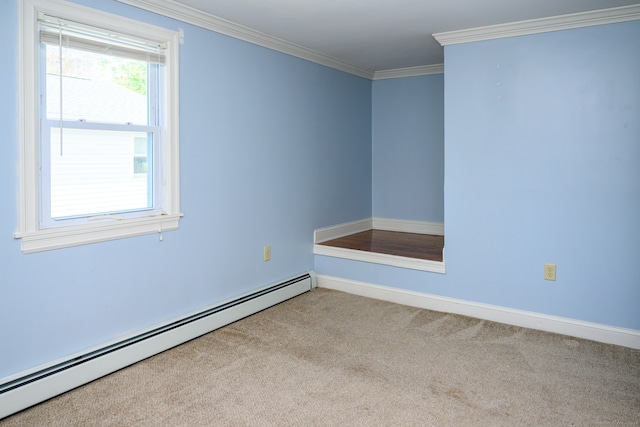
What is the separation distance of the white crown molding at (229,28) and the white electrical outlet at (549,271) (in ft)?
8.72

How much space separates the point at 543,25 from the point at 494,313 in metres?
2.13

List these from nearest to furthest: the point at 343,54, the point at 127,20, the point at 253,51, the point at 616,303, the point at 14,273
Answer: the point at 14,273
the point at 127,20
the point at 616,303
the point at 253,51
the point at 343,54

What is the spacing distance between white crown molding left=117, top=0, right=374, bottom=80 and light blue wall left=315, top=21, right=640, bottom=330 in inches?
49.0

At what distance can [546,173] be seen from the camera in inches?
134

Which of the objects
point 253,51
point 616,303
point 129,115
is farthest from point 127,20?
point 616,303

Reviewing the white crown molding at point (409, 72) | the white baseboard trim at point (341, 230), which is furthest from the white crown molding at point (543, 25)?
the white baseboard trim at point (341, 230)

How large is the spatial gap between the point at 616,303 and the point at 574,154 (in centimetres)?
106

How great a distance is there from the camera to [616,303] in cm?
321

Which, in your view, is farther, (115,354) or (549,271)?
(549,271)

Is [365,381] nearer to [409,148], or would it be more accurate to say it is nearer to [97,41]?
[97,41]

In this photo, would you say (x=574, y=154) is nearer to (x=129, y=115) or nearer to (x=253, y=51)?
(x=253, y=51)

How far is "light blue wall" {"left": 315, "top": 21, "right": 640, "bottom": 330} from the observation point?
3.15 m

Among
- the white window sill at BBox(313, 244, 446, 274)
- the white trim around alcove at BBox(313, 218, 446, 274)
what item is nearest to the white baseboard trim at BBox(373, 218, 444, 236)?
the white trim around alcove at BBox(313, 218, 446, 274)

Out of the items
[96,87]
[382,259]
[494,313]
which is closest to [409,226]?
[382,259]
